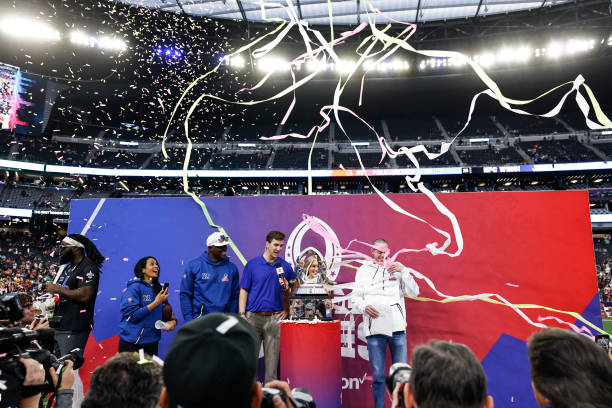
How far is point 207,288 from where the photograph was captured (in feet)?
13.2

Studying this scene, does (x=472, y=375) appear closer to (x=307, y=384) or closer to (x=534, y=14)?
(x=307, y=384)

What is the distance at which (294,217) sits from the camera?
16.4 ft

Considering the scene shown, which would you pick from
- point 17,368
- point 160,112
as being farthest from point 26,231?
point 17,368

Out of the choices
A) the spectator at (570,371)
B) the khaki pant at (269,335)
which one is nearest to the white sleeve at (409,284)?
the khaki pant at (269,335)

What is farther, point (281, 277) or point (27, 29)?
point (27, 29)

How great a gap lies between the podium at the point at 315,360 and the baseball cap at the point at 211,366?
2.79 metres

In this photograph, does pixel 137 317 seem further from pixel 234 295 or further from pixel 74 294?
pixel 234 295

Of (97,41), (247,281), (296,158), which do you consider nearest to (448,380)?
(247,281)

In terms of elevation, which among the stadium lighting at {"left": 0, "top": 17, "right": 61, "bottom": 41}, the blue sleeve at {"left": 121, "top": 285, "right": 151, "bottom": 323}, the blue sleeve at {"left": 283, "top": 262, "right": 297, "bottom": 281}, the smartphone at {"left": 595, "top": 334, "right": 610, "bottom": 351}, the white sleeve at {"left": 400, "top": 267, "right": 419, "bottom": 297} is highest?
the stadium lighting at {"left": 0, "top": 17, "right": 61, "bottom": 41}

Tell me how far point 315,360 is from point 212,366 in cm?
294

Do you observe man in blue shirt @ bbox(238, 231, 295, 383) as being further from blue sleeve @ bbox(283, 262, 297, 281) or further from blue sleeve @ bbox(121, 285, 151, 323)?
blue sleeve @ bbox(121, 285, 151, 323)

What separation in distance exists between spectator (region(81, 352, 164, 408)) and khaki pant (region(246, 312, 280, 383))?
2.65 metres

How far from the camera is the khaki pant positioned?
3902 millimetres

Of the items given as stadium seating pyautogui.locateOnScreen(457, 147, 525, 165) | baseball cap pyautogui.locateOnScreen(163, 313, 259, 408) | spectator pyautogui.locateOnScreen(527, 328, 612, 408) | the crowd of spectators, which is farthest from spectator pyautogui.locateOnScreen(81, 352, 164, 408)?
stadium seating pyautogui.locateOnScreen(457, 147, 525, 165)
